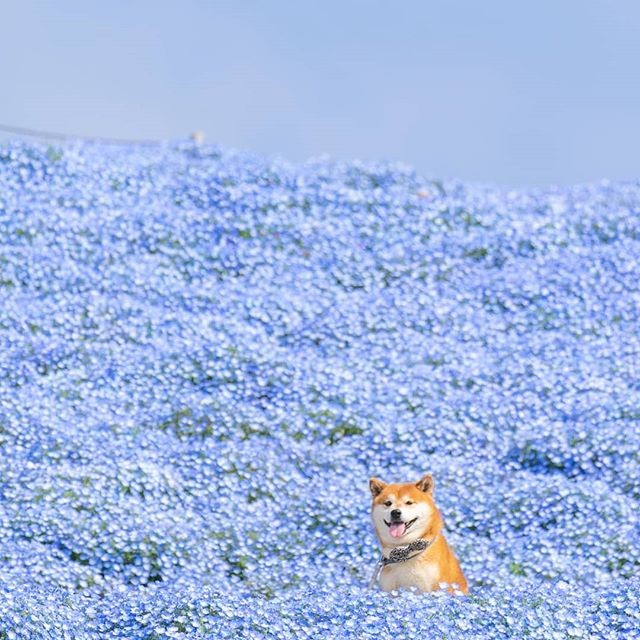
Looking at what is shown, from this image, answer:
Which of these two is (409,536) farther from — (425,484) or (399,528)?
(425,484)

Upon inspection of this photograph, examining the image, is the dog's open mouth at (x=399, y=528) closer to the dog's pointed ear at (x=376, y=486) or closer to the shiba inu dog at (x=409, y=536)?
the shiba inu dog at (x=409, y=536)

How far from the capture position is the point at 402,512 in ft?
25.7

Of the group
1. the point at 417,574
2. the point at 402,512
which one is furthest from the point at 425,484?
the point at 417,574

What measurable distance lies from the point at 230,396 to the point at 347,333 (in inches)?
68.4

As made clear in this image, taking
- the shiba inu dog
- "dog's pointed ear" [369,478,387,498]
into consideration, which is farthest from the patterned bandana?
"dog's pointed ear" [369,478,387,498]

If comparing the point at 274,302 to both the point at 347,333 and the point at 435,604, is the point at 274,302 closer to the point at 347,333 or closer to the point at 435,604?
the point at 347,333

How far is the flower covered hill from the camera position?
28.2ft

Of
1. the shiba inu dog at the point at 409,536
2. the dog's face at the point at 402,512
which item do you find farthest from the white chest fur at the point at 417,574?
the dog's face at the point at 402,512

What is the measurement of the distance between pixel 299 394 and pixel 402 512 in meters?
3.94

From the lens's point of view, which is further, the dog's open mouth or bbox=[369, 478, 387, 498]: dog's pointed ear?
bbox=[369, 478, 387, 498]: dog's pointed ear

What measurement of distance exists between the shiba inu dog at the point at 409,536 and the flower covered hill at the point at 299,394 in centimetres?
19

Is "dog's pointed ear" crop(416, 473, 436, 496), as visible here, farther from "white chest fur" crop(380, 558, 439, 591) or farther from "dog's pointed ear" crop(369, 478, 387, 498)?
"white chest fur" crop(380, 558, 439, 591)

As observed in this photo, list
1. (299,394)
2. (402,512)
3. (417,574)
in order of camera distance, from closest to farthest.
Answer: (402,512) → (417,574) → (299,394)

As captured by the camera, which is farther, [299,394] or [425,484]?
[299,394]
